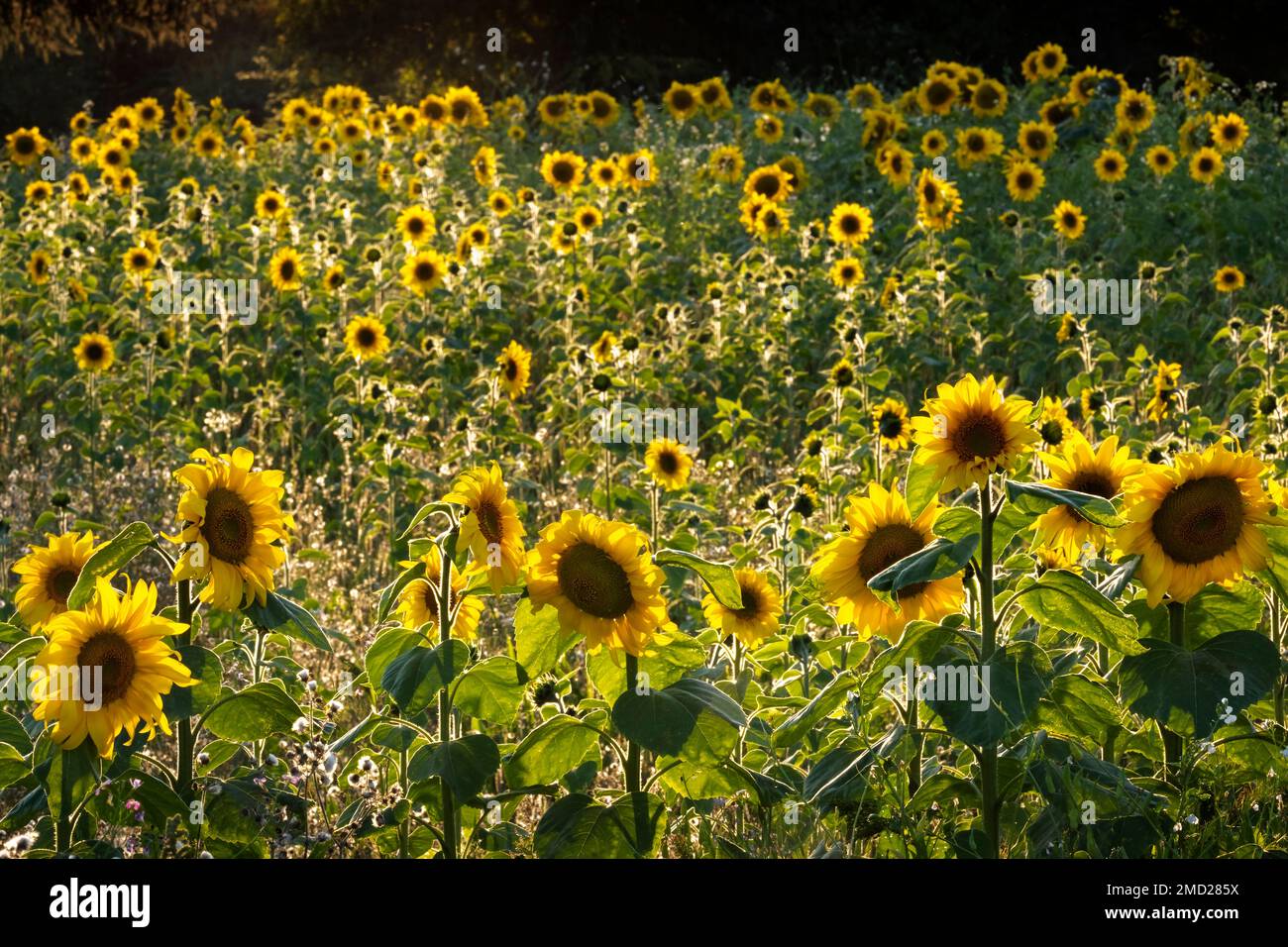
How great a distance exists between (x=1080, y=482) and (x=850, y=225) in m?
5.61

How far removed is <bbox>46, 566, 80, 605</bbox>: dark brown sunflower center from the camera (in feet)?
9.50

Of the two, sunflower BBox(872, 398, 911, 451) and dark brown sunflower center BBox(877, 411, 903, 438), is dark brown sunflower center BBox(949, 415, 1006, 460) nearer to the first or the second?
sunflower BBox(872, 398, 911, 451)

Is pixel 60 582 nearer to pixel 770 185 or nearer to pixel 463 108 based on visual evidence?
pixel 770 185

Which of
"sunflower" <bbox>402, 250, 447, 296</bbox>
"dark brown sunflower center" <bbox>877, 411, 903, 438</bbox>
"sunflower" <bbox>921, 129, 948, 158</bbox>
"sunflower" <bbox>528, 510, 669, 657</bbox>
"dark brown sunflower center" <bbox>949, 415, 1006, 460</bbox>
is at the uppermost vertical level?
"sunflower" <bbox>921, 129, 948, 158</bbox>

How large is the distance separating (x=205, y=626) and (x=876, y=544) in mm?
2568

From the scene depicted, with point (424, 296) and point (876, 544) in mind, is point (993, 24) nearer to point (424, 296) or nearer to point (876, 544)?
point (424, 296)

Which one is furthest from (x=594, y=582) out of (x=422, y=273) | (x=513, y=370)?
(x=422, y=273)

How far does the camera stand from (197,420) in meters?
6.98

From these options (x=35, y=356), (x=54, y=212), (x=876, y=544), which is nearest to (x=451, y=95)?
(x=54, y=212)

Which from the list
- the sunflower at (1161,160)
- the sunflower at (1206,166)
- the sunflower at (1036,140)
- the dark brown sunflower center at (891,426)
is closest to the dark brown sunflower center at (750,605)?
the dark brown sunflower center at (891,426)

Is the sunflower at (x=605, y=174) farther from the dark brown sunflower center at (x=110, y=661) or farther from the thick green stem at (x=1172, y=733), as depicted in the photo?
the dark brown sunflower center at (x=110, y=661)

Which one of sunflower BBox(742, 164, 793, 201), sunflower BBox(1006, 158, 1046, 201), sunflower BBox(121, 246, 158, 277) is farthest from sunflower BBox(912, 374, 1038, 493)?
sunflower BBox(1006, 158, 1046, 201)

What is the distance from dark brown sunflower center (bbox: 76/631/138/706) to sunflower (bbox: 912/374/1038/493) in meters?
1.49

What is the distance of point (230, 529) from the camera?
2.71 meters
